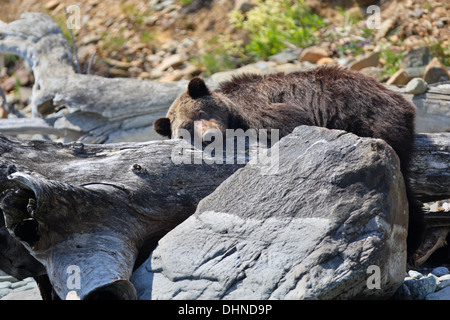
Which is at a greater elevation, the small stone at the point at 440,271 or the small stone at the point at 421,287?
the small stone at the point at 421,287

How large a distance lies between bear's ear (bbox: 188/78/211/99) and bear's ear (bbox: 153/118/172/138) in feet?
1.27

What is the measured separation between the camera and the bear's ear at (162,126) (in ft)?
19.2

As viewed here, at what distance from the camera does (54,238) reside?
13.2 feet

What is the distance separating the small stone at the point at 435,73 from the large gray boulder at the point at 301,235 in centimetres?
435

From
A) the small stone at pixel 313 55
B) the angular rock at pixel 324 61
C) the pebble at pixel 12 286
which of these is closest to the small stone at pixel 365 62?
the angular rock at pixel 324 61

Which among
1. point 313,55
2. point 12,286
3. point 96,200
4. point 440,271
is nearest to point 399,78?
point 313,55

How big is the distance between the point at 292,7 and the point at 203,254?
26.0 feet

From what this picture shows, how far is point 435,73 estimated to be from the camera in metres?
7.89

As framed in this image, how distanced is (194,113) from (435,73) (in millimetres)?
3998

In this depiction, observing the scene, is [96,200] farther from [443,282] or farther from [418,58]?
[418,58]

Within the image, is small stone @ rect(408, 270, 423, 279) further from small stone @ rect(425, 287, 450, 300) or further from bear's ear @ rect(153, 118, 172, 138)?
bear's ear @ rect(153, 118, 172, 138)

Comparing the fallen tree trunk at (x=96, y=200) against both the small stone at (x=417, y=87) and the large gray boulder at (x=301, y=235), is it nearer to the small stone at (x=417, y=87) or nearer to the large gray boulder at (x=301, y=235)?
the large gray boulder at (x=301, y=235)

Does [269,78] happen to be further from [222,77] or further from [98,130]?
[222,77]

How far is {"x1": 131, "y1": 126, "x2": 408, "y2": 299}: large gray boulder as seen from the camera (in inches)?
140
